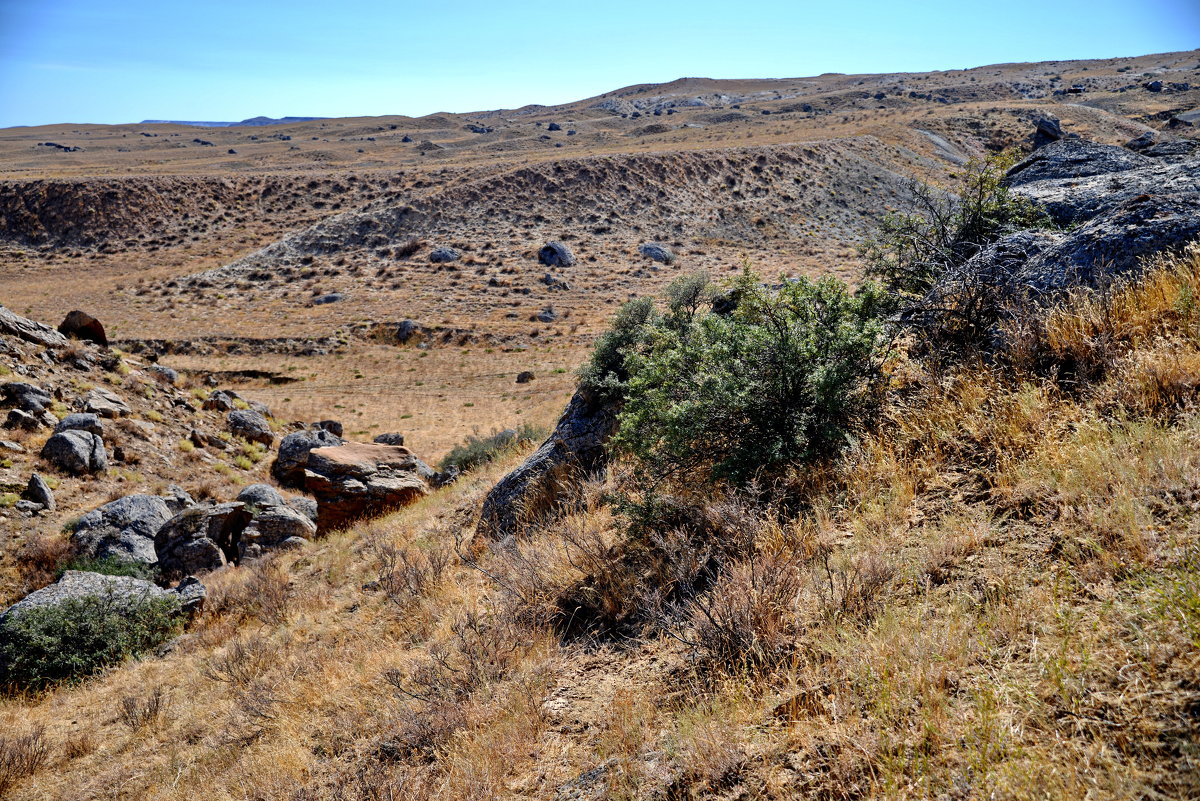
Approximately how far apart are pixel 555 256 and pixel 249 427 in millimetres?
29534

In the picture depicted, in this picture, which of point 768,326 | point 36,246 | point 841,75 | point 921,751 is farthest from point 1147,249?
point 841,75

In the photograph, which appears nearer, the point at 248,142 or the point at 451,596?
the point at 451,596

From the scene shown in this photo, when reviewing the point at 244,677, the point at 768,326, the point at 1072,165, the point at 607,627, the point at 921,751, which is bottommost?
A: the point at 244,677

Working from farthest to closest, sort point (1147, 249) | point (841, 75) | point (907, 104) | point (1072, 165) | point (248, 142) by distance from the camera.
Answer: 1. point (841, 75)
2. point (248, 142)
3. point (907, 104)
4. point (1072, 165)
5. point (1147, 249)

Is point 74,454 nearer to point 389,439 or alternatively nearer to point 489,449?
point 389,439

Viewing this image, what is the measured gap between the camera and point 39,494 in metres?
11.8

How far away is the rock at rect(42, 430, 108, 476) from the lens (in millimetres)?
12875

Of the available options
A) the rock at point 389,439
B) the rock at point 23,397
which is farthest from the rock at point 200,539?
the rock at point 389,439

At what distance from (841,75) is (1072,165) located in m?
176

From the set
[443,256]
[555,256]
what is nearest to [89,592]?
[555,256]

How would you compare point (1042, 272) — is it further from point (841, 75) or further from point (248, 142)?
point (841, 75)

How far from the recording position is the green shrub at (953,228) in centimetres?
705

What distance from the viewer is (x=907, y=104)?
93062mm

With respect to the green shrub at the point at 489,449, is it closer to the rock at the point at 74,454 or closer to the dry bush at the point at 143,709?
the rock at the point at 74,454
